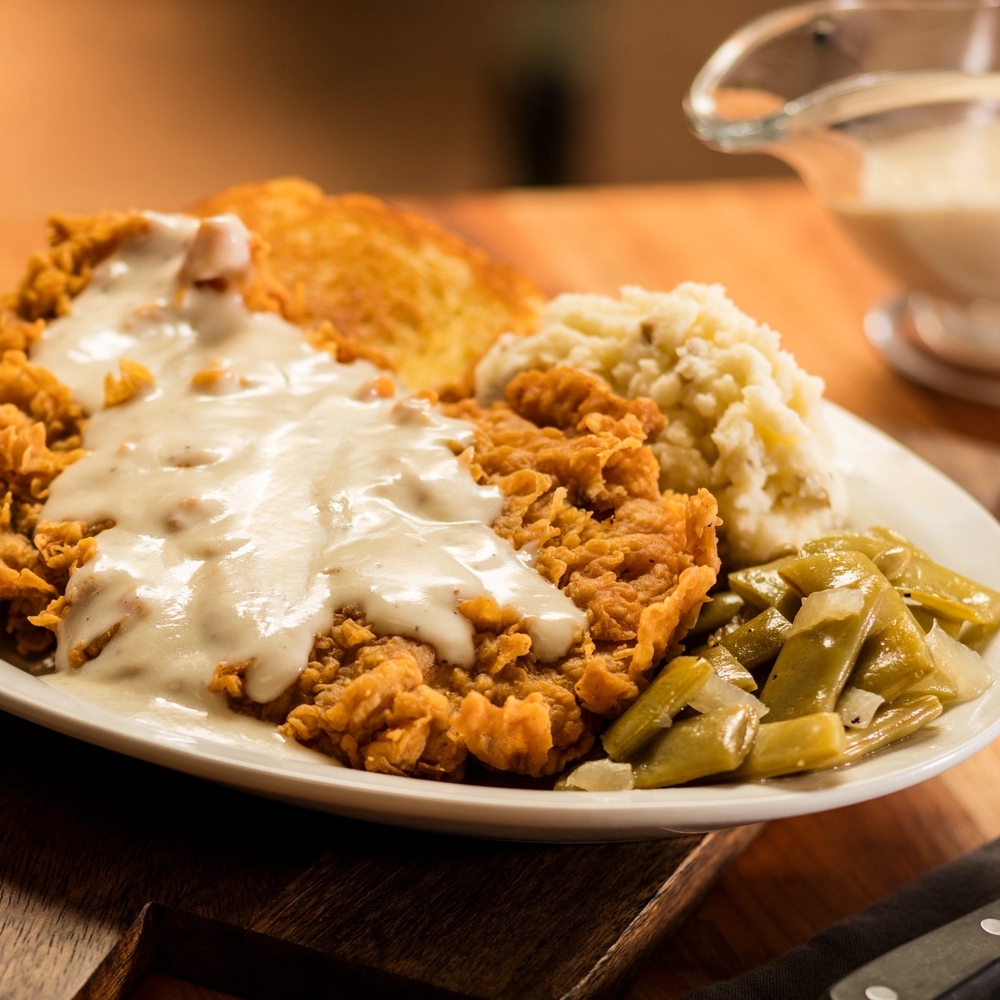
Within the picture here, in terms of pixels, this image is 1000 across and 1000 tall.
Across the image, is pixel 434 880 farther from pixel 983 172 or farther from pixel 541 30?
pixel 541 30

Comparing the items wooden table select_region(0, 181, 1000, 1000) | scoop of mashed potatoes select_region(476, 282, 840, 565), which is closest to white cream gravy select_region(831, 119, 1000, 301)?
wooden table select_region(0, 181, 1000, 1000)

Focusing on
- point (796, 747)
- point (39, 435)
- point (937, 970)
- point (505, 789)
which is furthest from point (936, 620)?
point (39, 435)

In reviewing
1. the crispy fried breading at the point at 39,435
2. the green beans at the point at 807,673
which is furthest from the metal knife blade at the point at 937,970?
the crispy fried breading at the point at 39,435

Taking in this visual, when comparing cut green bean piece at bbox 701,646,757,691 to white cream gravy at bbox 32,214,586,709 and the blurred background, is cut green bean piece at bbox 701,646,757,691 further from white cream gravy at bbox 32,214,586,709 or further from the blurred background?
the blurred background

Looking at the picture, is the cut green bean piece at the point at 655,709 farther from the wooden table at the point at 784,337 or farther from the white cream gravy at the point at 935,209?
the white cream gravy at the point at 935,209

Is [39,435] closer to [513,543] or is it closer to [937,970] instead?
[513,543]

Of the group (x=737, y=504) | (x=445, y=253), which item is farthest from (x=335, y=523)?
(x=445, y=253)
